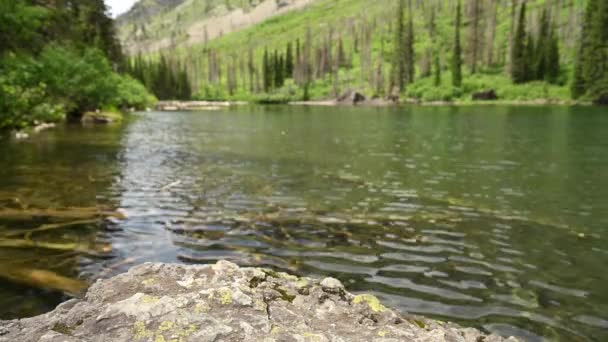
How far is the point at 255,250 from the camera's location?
28.3 ft

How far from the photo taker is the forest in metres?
27.5

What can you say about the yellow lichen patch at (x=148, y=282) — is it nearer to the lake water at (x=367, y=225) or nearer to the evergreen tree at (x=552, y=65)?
the lake water at (x=367, y=225)

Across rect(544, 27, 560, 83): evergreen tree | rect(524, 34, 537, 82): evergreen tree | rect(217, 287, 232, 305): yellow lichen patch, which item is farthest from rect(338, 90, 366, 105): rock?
rect(217, 287, 232, 305): yellow lichen patch

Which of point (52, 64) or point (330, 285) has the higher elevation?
point (52, 64)

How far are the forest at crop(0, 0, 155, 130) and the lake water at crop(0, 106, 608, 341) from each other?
319 inches

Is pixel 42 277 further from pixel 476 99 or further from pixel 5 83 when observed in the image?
pixel 476 99

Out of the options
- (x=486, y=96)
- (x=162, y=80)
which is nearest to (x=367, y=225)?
(x=486, y=96)

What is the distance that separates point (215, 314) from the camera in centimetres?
375

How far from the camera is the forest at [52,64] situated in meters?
27.5

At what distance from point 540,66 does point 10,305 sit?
131 m

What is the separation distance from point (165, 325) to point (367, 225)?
291 inches

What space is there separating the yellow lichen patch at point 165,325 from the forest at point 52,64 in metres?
26.3

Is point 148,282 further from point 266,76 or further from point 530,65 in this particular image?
point 266,76

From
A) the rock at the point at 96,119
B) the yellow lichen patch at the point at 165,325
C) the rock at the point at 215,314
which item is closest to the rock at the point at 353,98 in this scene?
the rock at the point at 96,119
